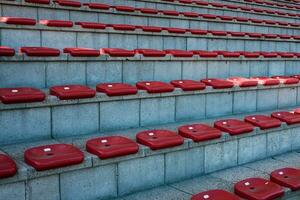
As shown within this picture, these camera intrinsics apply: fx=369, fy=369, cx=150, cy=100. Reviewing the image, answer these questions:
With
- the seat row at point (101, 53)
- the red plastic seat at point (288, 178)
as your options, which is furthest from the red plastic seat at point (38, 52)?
the red plastic seat at point (288, 178)

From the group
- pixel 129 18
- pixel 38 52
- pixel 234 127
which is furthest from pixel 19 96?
pixel 129 18

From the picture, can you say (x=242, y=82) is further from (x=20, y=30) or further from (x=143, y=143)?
(x=20, y=30)

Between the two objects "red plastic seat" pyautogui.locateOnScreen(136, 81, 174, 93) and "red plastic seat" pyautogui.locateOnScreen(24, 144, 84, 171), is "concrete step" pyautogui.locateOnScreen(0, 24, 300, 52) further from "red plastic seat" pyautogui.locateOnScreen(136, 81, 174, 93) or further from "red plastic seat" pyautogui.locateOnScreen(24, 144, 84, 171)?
"red plastic seat" pyautogui.locateOnScreen(24, 144, 84, 171)

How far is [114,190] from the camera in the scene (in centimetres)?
146

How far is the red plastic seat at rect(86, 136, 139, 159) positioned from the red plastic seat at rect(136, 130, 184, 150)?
76 mm

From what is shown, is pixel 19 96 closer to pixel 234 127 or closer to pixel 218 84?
pixel 234 127

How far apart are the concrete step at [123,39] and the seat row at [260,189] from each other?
1463 mm

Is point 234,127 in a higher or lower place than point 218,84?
lower

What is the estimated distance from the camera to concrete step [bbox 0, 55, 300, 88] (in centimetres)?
182

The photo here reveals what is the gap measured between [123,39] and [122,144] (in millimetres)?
1356

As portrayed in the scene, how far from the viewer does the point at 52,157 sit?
1282 millimetres

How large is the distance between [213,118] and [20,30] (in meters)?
1.28

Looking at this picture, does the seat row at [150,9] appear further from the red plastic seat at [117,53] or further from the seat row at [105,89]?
the seat row at [105,89]

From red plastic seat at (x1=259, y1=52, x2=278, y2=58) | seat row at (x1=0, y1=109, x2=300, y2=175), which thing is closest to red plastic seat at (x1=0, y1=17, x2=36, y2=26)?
seat row at (x1=0, y1=109, x2=300, y2=175)
